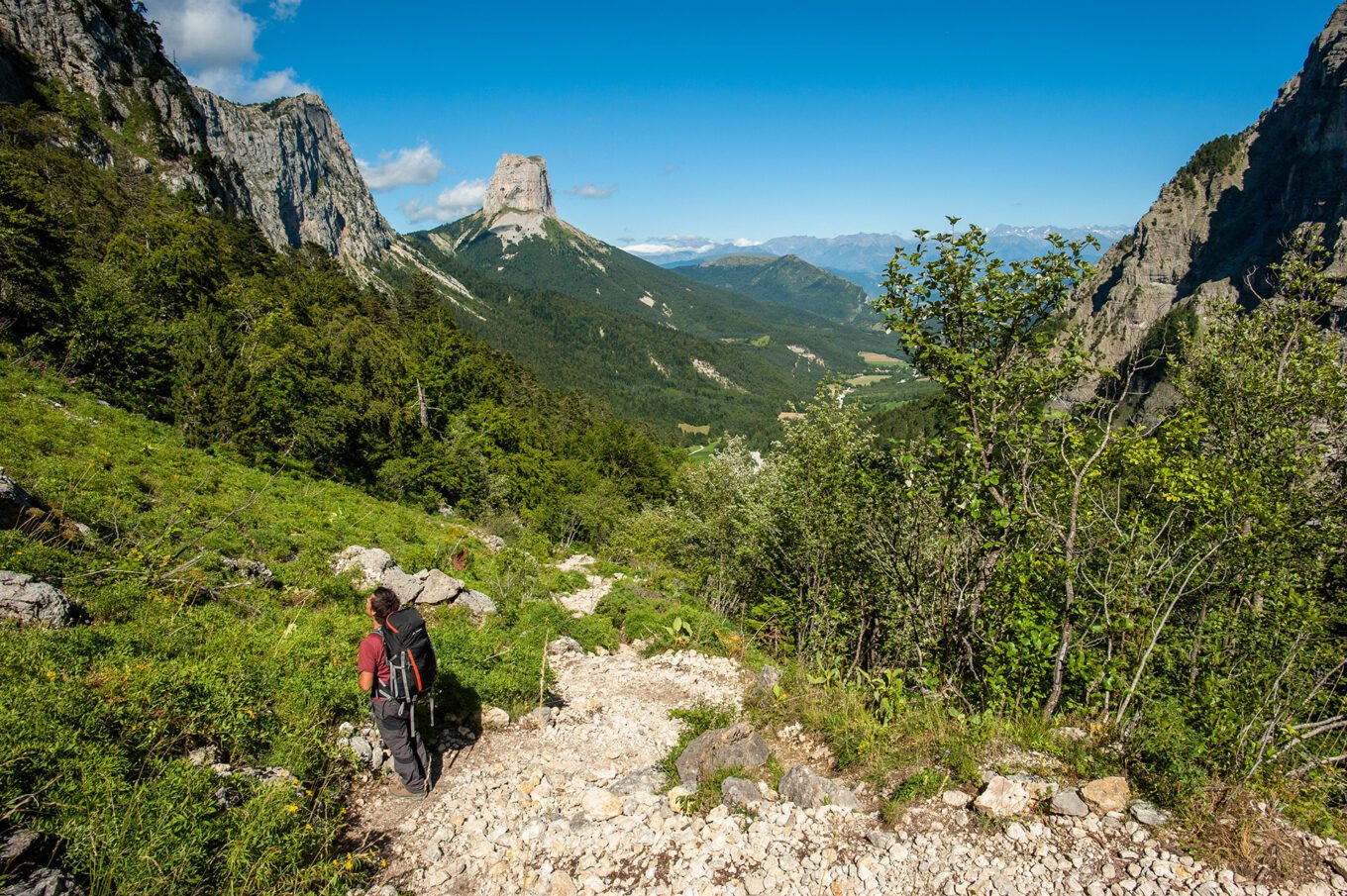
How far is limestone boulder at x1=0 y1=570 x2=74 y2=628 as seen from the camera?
6.73 metres

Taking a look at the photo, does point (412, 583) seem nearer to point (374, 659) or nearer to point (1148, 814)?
point (374, 659)

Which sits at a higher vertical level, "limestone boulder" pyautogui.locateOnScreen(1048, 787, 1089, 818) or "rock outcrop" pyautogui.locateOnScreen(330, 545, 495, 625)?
"limestone boulder" pyautogui.locateOnScreen(1048, 787, 1089, 818)

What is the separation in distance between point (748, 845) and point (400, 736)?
4150mm

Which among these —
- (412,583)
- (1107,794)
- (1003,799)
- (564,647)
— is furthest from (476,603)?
(1107,794)

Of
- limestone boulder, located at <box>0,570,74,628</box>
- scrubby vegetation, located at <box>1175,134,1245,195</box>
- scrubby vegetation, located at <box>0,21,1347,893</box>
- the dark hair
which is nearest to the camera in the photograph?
scrubby vegetation, located at <box>0,21,1347,893</box>

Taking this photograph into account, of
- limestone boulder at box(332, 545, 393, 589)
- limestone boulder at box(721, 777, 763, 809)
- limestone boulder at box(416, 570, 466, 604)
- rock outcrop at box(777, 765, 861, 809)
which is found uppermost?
rock outcrop at box(777, 765, 861, 809)

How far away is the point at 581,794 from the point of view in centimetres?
732

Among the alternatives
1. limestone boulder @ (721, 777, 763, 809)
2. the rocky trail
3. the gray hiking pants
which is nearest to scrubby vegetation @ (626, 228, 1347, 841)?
the rocky trail

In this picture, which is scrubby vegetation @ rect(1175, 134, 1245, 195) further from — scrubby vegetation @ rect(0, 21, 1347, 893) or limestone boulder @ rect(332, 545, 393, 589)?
limestone boulder @ rect(332, 545, 393, 589)

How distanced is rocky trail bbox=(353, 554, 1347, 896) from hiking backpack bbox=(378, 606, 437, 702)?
1.27 meters

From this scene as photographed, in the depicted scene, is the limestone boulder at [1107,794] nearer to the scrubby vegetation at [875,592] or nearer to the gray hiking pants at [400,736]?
the scrubby vegetation at [875,592]

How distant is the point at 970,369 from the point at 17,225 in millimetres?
31823

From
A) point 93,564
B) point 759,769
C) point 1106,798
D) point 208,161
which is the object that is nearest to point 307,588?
point 93,564

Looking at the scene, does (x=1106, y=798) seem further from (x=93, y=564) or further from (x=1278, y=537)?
(x=93, y=564)
